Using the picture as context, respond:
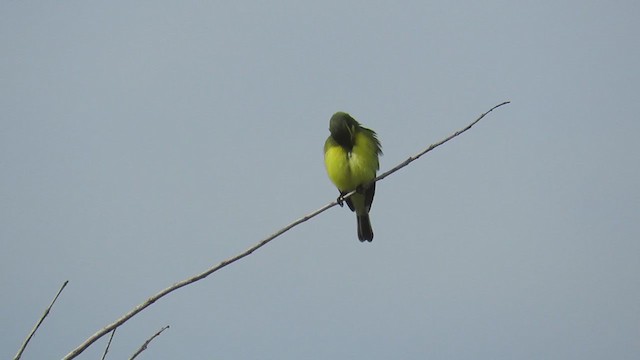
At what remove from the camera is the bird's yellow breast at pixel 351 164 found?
369 inches

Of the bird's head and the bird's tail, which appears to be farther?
the bird's tail

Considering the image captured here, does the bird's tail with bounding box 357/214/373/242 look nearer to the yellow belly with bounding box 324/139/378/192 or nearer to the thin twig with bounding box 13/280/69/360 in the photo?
the yellow belly with bounding box 324/139/378/192

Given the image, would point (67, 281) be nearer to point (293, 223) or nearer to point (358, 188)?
point (293, 223)

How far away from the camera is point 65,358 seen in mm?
2746

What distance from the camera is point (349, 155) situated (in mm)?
9398

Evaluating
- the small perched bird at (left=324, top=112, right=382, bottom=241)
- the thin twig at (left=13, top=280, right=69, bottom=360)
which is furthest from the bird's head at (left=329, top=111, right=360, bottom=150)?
the thin twig at (left=13, top=280, right=69, bottom=360)

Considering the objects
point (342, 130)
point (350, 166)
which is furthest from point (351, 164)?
point (342, 130)

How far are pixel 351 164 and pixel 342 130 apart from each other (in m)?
0.43

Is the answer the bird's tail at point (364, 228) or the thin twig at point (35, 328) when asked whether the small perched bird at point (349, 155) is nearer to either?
the bird's tail at point (364, 228)

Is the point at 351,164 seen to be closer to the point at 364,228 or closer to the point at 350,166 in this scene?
the point at 350,166

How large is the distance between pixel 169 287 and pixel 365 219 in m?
8.01

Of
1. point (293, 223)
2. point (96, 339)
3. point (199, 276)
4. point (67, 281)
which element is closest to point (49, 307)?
point (67, 281)

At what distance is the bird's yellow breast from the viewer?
9383 millimetres

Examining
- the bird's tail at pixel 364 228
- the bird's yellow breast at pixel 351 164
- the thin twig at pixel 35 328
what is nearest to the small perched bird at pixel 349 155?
the bird's yellow breast at pixel 351 164
